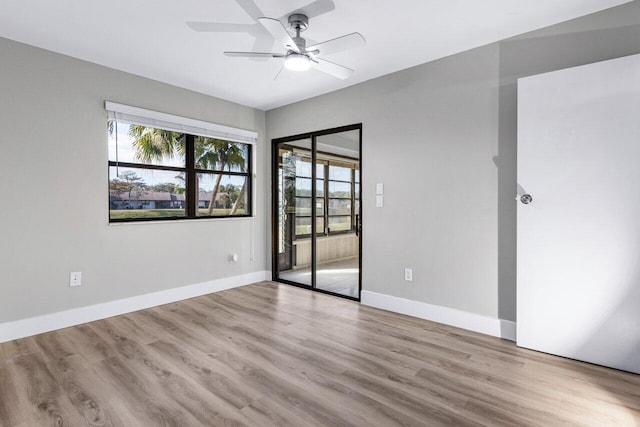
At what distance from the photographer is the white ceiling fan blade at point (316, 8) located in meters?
2.28

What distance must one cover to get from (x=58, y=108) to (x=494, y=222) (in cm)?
399

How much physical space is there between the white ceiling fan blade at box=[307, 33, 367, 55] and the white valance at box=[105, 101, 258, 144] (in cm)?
204

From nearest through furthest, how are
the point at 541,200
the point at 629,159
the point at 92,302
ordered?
the point at 629,159, the point at 541,200, the point at 92,302

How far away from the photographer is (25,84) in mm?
2859

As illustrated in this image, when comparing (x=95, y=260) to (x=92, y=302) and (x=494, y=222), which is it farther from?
(x=494, y=222)

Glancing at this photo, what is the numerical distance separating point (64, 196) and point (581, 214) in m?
4.26

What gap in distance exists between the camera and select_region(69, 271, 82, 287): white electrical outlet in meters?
3.13

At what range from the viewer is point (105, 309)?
3.33 meters

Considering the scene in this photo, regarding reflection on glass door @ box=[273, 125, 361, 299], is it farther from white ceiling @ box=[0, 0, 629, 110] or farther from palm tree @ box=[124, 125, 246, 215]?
white ceiling @ box=[0, 0, 629, 110]

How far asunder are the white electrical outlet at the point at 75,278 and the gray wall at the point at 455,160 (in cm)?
284

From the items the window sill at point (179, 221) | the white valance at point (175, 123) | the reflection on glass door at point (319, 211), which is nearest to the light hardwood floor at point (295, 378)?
the window sill at point (179, 221)

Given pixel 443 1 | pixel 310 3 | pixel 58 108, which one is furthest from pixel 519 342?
pixel 58 108

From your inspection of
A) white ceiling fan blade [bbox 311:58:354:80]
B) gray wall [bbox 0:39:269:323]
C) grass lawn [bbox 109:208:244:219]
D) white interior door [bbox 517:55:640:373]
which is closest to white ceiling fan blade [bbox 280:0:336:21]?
white ceiling fan blade [bbox 311:58:354:80]

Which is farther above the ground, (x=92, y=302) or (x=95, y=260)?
(x=95, y=260)
